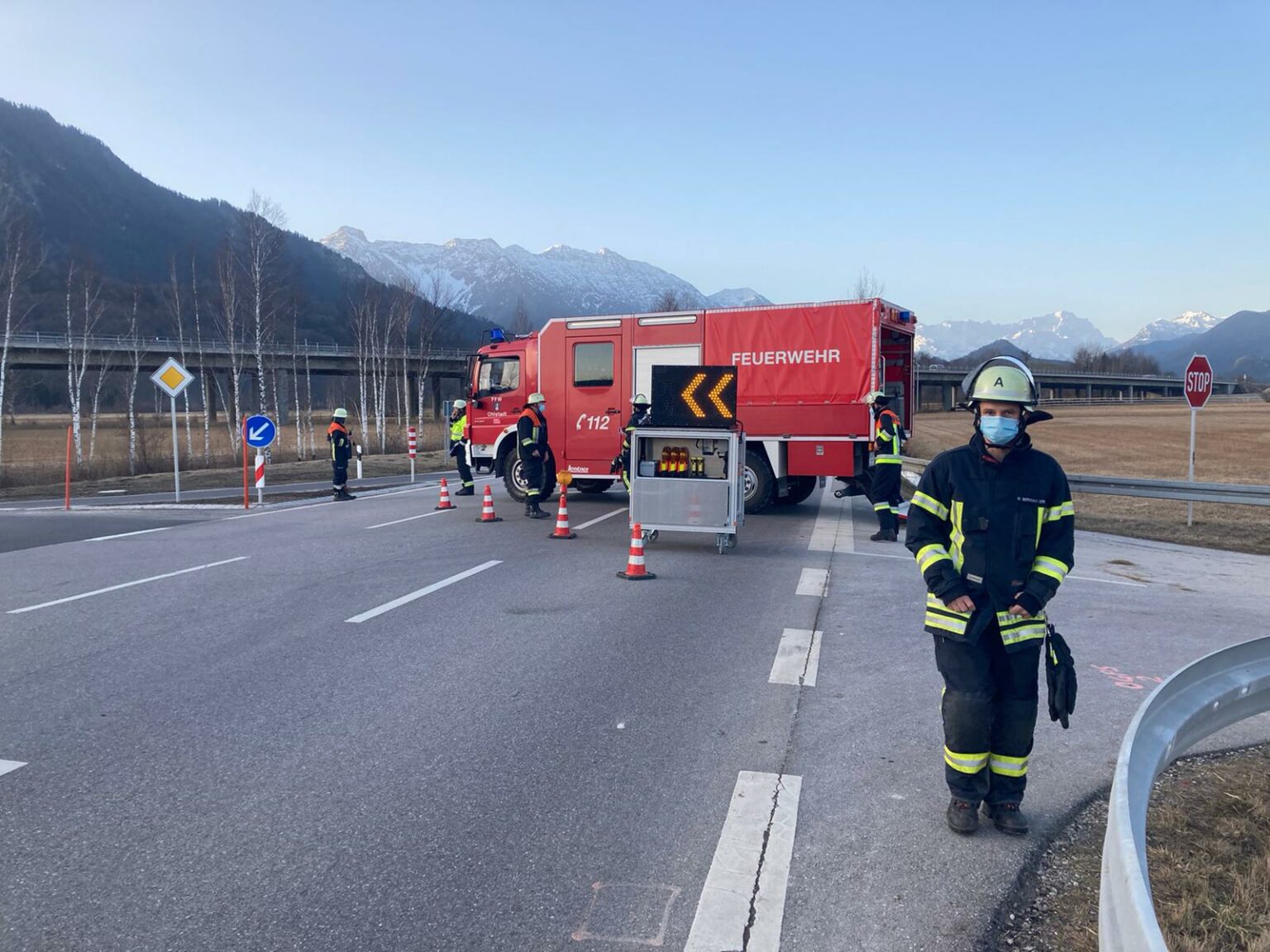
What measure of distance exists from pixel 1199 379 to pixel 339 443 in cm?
1638

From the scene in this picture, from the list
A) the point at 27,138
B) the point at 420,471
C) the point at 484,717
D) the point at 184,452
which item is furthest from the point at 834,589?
the point at 27,138

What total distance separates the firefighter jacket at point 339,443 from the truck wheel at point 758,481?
8710 mm

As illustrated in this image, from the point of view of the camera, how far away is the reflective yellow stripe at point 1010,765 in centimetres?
400

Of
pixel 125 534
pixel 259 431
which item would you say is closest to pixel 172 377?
pixel 259 431

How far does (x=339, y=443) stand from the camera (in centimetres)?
1936

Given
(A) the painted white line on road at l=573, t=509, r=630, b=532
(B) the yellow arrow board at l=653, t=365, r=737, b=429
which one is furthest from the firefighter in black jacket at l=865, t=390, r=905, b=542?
(A) the painted white line on road at l=573, t=509, r=630, b=532

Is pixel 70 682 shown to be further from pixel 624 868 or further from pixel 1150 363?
pixel 1150 363

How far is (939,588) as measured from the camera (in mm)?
3910

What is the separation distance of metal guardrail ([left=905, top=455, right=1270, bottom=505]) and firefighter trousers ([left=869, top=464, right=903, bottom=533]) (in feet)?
8.92

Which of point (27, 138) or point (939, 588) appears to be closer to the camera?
point (939, 588)

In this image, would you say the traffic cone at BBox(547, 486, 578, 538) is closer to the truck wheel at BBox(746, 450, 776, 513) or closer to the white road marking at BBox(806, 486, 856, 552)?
the white road marking at BBox(806, 486, 856, 552)

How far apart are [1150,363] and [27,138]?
650 feet

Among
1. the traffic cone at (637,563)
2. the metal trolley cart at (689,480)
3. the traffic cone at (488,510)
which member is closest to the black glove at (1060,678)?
the traffic cone at (637,563)

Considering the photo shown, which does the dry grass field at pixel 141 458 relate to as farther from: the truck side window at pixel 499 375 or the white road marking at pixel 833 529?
the white road marking at pixel 833 529
